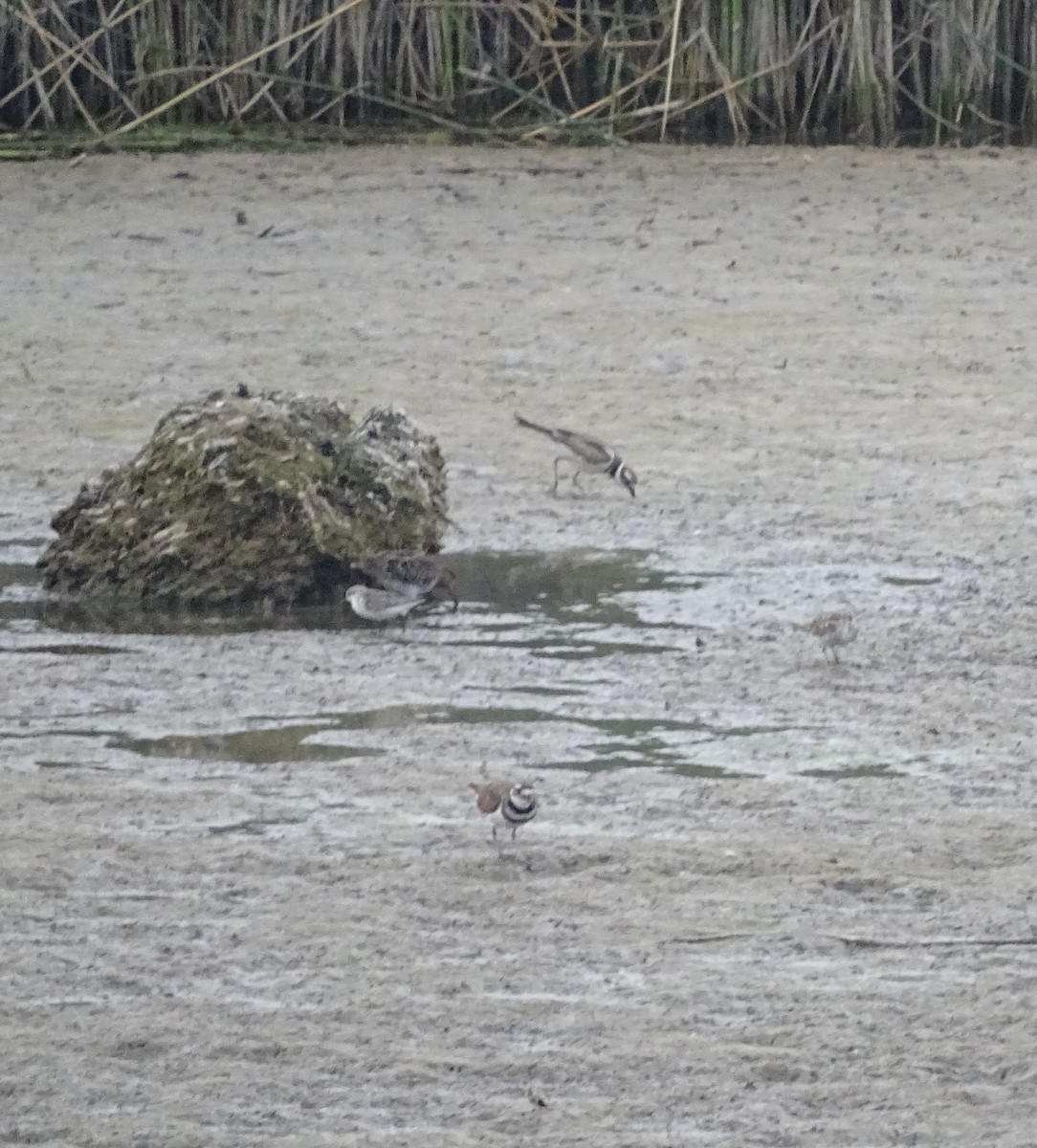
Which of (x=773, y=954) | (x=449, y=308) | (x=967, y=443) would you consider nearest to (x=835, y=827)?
(x=773, y=954)

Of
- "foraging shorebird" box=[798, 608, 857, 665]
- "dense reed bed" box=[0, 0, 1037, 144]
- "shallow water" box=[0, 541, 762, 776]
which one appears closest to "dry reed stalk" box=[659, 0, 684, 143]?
"dense reed bed" box=[0, 0, 1037, 144]

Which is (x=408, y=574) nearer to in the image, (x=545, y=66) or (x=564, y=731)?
(x=564, y=731)

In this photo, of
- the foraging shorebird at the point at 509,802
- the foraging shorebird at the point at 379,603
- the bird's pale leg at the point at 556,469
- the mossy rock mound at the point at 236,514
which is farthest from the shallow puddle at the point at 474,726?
the bird's pale leg at the point at 556,469

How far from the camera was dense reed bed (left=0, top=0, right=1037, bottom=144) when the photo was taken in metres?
13.2

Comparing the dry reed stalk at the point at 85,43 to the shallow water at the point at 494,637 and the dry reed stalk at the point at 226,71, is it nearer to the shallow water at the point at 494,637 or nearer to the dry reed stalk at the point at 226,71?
the dry reed stalk at the point at 226,71

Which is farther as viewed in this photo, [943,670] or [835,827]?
[943,670]

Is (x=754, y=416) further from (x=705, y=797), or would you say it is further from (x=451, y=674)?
(x=705, y=797)

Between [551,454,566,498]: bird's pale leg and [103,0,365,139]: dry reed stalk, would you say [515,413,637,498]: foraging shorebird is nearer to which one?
[551,454,566,498]: bird's pale leg

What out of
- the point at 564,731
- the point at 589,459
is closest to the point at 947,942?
the point at 564,731

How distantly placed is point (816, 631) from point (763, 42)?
26.0ft

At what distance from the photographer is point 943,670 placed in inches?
237

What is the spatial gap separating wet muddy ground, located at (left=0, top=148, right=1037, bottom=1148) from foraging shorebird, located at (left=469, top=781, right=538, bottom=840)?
0.09 meters

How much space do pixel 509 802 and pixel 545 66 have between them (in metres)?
9.52

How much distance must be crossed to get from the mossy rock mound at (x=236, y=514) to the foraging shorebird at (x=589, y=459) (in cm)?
74
